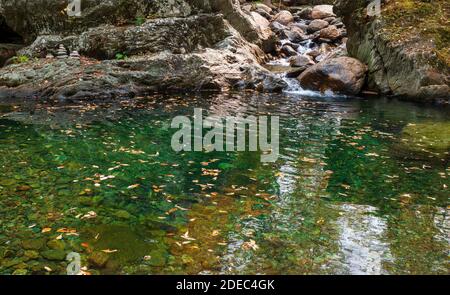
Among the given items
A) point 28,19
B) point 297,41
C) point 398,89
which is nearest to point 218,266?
point 398,89

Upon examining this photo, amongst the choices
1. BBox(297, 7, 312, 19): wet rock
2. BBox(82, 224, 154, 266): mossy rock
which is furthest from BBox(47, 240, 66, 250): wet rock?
BBox(297, 7, 312, 19): wet rock

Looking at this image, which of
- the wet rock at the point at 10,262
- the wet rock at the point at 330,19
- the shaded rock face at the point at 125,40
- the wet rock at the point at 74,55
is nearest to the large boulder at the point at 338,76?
the shaded rock face at the point at 125,40

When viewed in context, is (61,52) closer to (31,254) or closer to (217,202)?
(217,202)

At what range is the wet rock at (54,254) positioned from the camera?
4.93 m

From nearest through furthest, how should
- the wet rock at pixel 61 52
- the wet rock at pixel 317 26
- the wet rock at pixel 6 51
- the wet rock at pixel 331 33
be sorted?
the wet rock at pixel 61 52
the wet rock at pixel 6 51
the wet rock at pixel 331 33
the wet rock at pixel 317 26

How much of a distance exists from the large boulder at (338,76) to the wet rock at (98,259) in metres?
14.5

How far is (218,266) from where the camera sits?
493 cm

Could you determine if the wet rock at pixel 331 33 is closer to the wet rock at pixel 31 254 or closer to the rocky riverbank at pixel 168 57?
the rocky riverbank at pixel 168 57

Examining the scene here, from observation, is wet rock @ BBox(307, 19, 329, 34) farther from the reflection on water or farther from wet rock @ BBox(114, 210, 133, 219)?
wet rock @ BBox(114, 210, 133, 219)

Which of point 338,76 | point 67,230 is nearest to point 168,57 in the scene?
point 338,76

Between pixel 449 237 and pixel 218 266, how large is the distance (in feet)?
11.0

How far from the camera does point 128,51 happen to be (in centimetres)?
1745

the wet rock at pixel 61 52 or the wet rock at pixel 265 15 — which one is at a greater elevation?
the wet rock at pixel 265 15

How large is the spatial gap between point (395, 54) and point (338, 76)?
2440 mm
